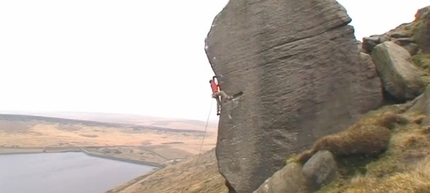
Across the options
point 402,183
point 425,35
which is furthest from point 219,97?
point 425,35

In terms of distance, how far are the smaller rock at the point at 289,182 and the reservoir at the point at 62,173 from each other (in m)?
82.1

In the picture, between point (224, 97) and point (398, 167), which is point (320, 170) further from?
point (224, 97)

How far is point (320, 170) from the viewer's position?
36.9ft

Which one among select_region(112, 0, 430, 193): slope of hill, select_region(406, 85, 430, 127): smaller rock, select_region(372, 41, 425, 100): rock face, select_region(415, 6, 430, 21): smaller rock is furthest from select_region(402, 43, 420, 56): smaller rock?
A: select_region(406, 85, 430, 127): smaller rock

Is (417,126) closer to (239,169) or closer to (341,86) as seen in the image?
(341,86)

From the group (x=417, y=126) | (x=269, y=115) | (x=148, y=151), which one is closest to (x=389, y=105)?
(x=417, y=126)

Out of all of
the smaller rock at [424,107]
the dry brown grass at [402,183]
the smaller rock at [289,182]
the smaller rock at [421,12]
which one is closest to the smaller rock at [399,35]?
the smaller rock at [421,12]

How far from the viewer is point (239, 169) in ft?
50.2

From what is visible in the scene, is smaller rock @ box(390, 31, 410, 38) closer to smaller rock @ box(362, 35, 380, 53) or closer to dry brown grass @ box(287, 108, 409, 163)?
smaller rock @ box(362, 35, 380, 53)

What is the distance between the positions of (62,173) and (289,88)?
115 meters

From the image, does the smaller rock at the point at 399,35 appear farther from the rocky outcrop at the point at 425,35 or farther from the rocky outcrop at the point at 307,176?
the rocky outcrop at the point at 307,176

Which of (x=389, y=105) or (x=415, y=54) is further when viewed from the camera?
(x=415, y=54)

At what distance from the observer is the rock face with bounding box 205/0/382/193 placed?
14.9m

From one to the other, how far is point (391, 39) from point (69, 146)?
179 m
